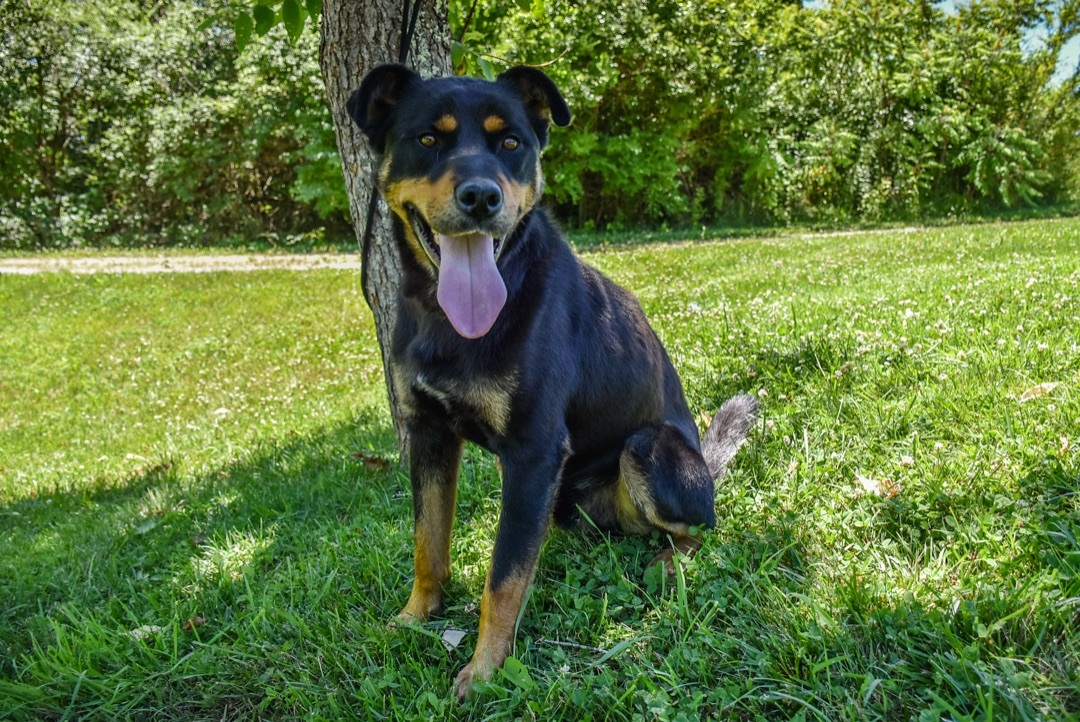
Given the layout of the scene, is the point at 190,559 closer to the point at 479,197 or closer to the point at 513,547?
the point at 513,547

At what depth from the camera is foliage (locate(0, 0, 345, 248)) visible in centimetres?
2081

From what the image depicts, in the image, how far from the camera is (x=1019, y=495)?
280 centimetres

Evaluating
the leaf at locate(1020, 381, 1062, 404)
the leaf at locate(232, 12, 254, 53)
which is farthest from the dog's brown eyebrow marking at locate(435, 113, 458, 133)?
the leaf at locate(1020, 381, 1062, 404)

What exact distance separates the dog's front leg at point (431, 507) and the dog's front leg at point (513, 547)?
361 mm

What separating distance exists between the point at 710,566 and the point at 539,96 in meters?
2.03

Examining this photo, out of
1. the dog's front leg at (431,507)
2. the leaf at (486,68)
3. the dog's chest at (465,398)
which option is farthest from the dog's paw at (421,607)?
the leaf at (486,68)

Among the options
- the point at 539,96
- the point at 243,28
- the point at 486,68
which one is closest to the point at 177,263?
the point at 243,28

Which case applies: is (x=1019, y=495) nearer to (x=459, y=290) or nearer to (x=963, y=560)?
(x=963, y=560)

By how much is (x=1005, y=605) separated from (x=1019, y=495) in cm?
74

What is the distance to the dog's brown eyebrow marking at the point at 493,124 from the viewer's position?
9.59ft

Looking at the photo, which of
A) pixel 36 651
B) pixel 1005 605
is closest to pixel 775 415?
pixel 1005 605

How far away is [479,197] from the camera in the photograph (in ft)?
8.54

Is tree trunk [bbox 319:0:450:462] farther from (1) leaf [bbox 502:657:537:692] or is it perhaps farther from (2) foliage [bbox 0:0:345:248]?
(2) foliage [bbox 0:0:345:248]

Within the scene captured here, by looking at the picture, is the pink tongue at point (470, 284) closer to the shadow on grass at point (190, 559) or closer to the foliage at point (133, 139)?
the shadow on grass at point (190, 559)
